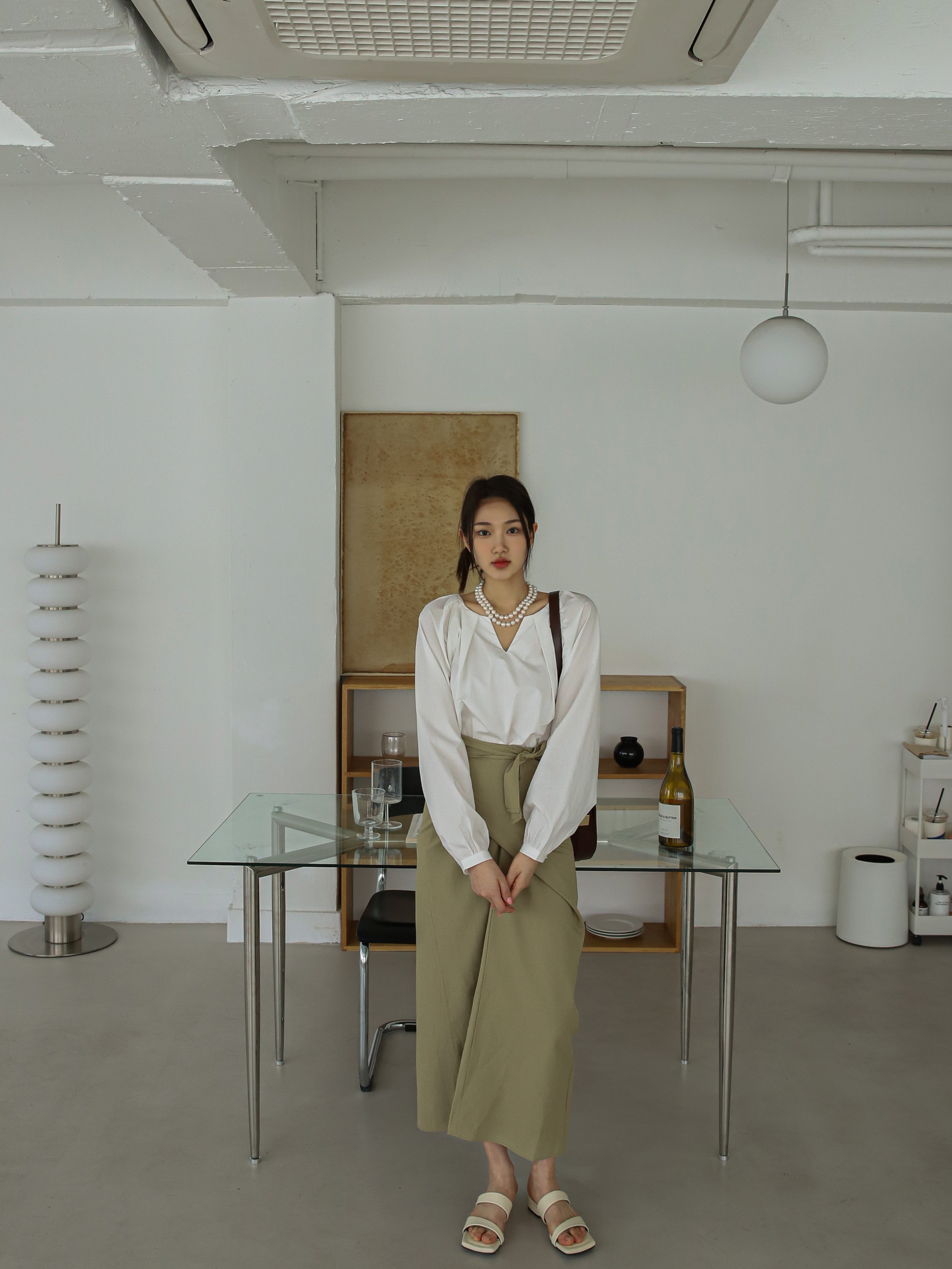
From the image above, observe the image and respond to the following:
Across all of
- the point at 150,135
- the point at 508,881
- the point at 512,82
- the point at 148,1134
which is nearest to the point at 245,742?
the point at 148,1134

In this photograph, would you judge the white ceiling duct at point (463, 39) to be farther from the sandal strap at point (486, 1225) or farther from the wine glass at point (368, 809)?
the sandal strap at point (486, 1225)

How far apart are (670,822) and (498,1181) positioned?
1.03m

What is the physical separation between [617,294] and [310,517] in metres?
1.63

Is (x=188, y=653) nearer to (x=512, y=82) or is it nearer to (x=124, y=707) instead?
(x=124, y=707)

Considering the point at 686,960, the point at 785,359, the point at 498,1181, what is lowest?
the point at 498,1181

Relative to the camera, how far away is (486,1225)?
2.57m

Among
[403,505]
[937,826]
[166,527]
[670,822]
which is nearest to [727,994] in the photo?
[670,822]

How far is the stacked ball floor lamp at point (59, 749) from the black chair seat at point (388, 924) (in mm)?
1732

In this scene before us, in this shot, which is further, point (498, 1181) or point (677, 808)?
point (677, 808)

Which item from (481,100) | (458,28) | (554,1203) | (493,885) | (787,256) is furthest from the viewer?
(787,256)

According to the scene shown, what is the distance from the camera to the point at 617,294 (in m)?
4.46

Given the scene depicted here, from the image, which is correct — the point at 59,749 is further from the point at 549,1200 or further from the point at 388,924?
the point at 549,1200

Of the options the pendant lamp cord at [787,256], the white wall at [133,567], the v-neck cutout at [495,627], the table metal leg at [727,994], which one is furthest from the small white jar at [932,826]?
the white wall at [133,567]

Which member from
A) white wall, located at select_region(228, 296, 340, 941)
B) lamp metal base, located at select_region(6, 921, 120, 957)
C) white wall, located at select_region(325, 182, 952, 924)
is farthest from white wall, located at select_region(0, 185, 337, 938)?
white wall, located at select_region(325, 182, 952, 924)
